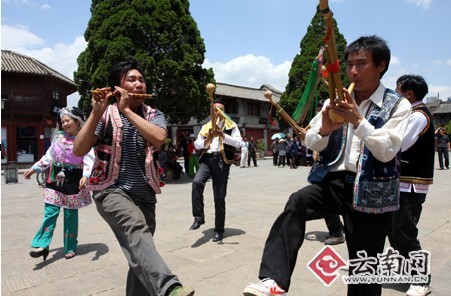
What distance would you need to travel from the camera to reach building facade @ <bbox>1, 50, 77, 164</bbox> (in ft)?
73.5

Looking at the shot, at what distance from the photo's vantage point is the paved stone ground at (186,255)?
3.25m

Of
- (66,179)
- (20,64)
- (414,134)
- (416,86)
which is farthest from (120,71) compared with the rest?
(20,64)

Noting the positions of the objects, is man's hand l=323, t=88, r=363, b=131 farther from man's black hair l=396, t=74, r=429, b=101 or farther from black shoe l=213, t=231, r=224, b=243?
black shoe l=213, t=231, r=224, b=243

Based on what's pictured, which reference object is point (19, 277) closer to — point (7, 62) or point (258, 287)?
point (258, 287)

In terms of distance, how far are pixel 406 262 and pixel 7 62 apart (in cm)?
2656

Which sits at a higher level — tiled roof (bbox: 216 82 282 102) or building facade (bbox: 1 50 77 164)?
tiled roof (bbox: 216 82 282 102)

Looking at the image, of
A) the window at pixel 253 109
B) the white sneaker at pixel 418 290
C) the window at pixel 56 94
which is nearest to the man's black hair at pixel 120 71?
the white sneaker at pixel 418 290

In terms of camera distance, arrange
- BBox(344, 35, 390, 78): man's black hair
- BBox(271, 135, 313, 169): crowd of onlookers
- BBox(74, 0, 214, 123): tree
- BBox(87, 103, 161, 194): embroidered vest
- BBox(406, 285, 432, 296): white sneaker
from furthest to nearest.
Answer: BBox(271, 135, 313, 169): crowd of onlookers
BBox(74, 0, 214, 123): tree
BBox(406, 285, 432, 296): white sneaker
BBox(87, 103, 161, 194): embroidered vest
BBox(344, 35, 390, 78): man's black hair

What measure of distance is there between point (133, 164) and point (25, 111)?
23.6m

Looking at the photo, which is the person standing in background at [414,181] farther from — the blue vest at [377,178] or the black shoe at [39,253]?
the black shoe at [39,253]

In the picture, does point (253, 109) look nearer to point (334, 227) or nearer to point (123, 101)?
point (334, 227)

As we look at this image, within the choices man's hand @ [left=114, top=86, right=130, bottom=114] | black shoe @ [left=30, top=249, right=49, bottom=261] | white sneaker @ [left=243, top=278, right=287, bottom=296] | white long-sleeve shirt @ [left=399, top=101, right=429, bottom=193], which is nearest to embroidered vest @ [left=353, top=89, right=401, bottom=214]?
white sneaker @ [left=243, top=278, right=287, bottom=296]

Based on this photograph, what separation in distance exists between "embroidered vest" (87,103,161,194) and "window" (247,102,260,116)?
3390 cm

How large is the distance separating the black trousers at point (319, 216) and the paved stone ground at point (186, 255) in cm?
97
